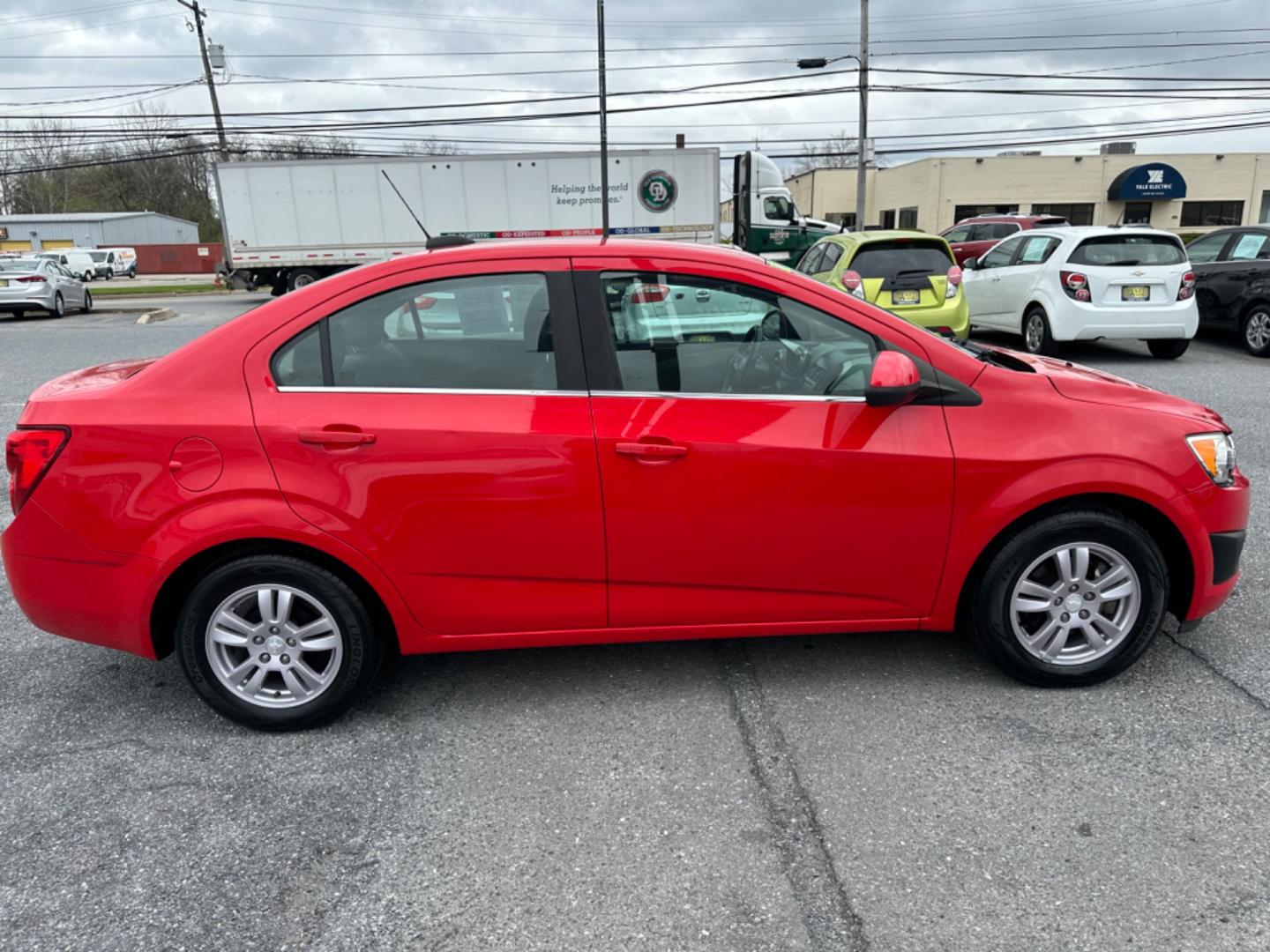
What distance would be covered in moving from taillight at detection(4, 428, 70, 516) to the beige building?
46530 mm

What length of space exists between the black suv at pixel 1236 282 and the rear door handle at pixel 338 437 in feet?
38.8

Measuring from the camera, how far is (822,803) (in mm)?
2758

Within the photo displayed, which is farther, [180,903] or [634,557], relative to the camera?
[634,557]

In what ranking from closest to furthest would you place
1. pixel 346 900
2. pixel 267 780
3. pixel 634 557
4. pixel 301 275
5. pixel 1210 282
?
pixel 346 900 → pixel 267 780 → pixel 634 557 → pixel 1210 282 → pixel 301 275

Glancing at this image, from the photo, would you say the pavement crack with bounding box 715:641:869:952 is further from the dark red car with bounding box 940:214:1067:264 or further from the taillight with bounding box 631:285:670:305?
the dark red car with bounding box 940:214:1067:264

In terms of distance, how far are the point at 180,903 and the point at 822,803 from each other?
178 cm

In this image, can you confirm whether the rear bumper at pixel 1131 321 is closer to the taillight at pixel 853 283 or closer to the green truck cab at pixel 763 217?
the taillight at pixel 853 283

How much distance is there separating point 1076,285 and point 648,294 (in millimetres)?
8671

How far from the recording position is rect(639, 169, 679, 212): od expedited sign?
76.8 feet

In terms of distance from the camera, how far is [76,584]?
309 cm

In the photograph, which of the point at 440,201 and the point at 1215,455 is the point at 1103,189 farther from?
the point at 1215,455

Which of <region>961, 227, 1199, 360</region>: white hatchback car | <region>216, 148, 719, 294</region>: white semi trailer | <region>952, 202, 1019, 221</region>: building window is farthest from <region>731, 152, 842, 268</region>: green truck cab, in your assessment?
<region>952, 202, 1019, 221</region>: building window

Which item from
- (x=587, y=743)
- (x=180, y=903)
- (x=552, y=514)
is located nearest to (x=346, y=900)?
(x=180, y=903)

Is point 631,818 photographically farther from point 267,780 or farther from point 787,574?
point 267,780
